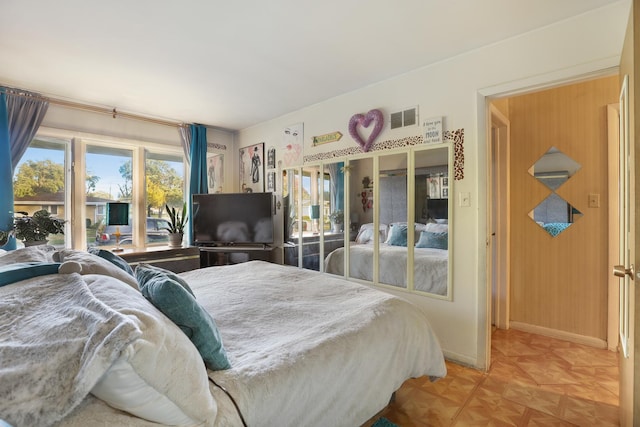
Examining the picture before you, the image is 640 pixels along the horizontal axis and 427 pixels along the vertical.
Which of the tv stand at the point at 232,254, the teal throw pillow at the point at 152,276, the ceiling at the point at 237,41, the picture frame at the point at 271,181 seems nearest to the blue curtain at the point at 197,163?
the tv stand at the point at 232,254

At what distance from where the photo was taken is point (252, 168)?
4562 millimetres

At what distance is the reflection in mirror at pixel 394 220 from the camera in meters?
2.89

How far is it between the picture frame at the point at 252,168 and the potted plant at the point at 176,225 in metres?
0.93

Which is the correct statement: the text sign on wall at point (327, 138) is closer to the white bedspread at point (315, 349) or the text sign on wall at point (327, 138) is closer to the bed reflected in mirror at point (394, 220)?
the bed reflected in mirror at point (394, 220)

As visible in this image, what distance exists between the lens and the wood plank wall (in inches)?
110

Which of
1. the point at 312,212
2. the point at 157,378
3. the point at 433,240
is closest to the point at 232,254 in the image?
the point at 312,212

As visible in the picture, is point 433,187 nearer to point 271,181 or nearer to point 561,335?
point 561,335

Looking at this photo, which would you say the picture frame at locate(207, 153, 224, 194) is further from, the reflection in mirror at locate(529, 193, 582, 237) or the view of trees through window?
the reflection in mirror at locate(529, 193, 582, 237)

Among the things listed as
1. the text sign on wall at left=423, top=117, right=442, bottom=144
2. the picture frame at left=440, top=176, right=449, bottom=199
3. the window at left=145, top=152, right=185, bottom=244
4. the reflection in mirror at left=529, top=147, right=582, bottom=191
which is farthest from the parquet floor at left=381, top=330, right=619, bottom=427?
the window at left=145, top=152, right=185, bottom=244

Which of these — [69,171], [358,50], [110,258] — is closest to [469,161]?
[358,50]

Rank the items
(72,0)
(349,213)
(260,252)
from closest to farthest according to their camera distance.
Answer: (72,0) < (349,213) < (260,252)

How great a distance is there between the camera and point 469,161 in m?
2.46

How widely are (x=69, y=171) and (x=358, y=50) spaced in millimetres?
3472

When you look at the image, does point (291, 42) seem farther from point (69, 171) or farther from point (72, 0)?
point (69, 171)
